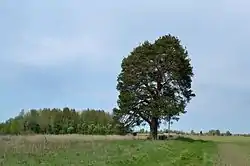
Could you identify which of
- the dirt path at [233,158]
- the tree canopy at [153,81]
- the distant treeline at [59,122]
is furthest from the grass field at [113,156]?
the distant treeline at [59,122]

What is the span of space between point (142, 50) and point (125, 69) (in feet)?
11.1

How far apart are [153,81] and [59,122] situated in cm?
4998

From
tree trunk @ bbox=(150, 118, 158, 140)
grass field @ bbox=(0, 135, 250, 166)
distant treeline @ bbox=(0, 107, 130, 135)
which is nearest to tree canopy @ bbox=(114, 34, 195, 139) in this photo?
tree trunk @ bbox=(150, 118, 158, 140)

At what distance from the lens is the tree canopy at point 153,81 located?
63.1 meters

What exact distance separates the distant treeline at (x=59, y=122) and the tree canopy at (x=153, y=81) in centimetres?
1594

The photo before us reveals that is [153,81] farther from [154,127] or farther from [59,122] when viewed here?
[59,122]

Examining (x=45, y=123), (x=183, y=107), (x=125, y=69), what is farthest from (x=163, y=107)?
(x=45, y=123)

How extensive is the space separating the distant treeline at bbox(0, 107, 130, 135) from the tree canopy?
1594cm

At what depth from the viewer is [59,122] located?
109500 millimetres

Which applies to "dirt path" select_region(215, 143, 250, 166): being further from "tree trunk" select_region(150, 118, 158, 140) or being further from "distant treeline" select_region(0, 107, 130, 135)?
"distant treeline" select_region(0, 107, 130, 135)

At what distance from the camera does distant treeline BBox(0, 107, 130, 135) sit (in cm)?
8725

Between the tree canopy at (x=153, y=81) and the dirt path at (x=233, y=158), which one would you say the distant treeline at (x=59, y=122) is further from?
the dirt path at (x=233, y=158)

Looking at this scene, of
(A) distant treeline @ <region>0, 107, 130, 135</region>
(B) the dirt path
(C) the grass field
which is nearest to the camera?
(C) the grass field

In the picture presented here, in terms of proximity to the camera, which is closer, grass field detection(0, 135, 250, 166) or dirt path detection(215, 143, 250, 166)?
grass field detection(0, 135, 250, 166)
